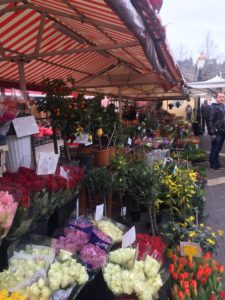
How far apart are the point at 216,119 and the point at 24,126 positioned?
5.82m

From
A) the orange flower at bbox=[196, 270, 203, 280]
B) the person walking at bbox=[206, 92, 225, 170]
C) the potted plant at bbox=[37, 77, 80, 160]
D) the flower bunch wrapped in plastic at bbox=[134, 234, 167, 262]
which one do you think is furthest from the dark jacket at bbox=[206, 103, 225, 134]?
the orange flower at bbox=[196, 270, 203, 280]

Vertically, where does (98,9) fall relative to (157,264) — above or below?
above

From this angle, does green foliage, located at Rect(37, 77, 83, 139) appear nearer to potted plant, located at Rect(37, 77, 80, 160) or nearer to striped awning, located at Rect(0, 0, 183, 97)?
potted plant, located at Rect(37, 77, 80, 160)

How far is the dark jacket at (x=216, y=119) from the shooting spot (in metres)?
7.45

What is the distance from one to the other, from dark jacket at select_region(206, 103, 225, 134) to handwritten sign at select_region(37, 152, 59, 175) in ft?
19.2

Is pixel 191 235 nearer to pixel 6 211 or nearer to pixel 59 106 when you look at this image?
pixel 6 211

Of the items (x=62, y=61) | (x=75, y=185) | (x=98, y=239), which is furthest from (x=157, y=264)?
(x=62, y=61)

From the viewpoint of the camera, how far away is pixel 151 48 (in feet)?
7.39

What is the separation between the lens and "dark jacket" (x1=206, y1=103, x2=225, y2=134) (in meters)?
7.45

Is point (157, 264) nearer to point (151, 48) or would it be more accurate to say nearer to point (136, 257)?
point (136, 257)

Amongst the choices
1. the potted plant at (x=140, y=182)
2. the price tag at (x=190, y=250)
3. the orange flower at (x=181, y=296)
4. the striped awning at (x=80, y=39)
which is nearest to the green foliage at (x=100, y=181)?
the potted plant at (x=140, y=182)

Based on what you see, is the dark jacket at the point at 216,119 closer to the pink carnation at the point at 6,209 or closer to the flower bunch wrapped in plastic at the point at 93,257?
the flower bunch wrapped in plastic at the point at 93,257

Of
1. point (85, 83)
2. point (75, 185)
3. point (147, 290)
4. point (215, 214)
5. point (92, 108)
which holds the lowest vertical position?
point (215, 214)

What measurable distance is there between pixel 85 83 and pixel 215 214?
367 cm
